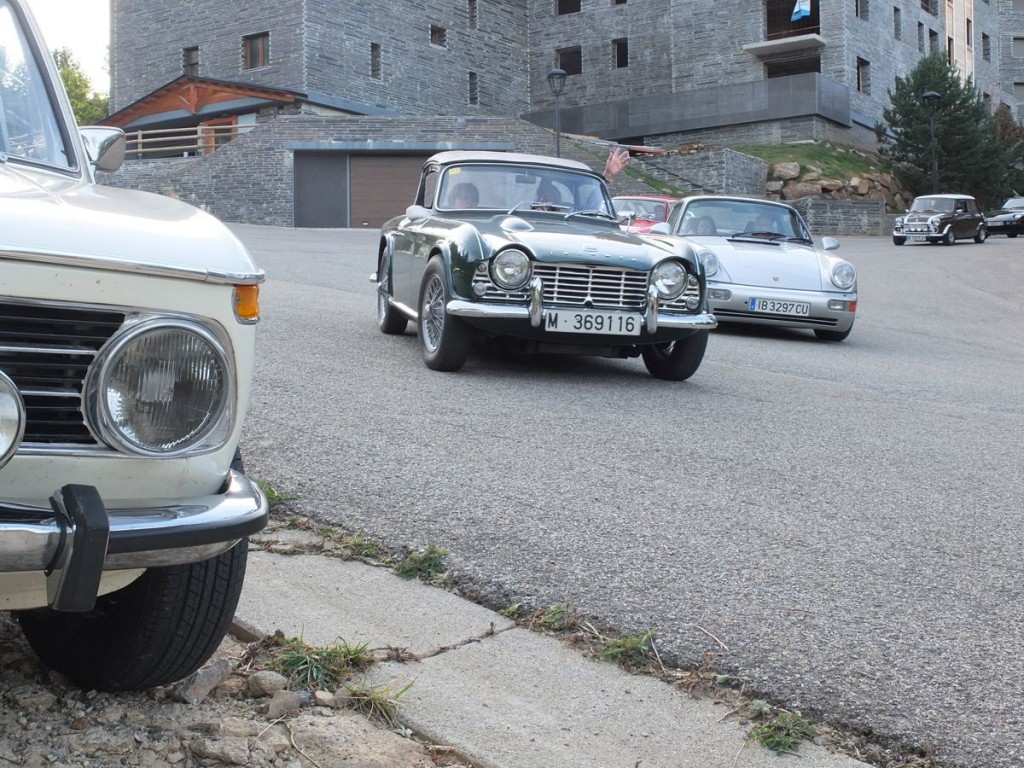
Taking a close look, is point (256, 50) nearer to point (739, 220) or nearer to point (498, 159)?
point (739, 220)

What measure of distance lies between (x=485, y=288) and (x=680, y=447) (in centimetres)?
205

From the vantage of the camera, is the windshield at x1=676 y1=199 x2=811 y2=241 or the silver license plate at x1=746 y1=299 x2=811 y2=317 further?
the windshield at x1=676 y1=199 x2=811 y2=241

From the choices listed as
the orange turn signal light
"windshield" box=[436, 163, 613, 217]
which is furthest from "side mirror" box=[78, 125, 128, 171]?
"windshield" box=[436, 163, 613, 217]

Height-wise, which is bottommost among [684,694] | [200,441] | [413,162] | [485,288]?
[684,694]

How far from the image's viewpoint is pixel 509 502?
4293 millimetres

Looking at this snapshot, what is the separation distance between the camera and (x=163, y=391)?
2180mm

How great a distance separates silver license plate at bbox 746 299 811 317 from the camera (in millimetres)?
11180

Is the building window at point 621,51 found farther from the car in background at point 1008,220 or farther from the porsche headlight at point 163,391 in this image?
the porsche headlight at point 163,391

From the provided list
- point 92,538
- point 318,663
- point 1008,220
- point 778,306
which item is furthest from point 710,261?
point 1008,220

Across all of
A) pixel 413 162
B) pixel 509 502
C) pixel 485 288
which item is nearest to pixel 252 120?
pixel 413 162

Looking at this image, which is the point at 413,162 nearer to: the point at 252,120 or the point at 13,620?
the point at 252,120

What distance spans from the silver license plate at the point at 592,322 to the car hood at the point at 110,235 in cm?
455

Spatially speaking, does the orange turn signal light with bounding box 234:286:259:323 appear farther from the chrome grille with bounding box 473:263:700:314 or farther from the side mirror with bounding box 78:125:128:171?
the chrome grille with bounding box 473:263:700:314

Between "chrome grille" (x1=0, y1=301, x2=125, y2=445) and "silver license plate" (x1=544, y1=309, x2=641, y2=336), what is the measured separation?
510 cm
